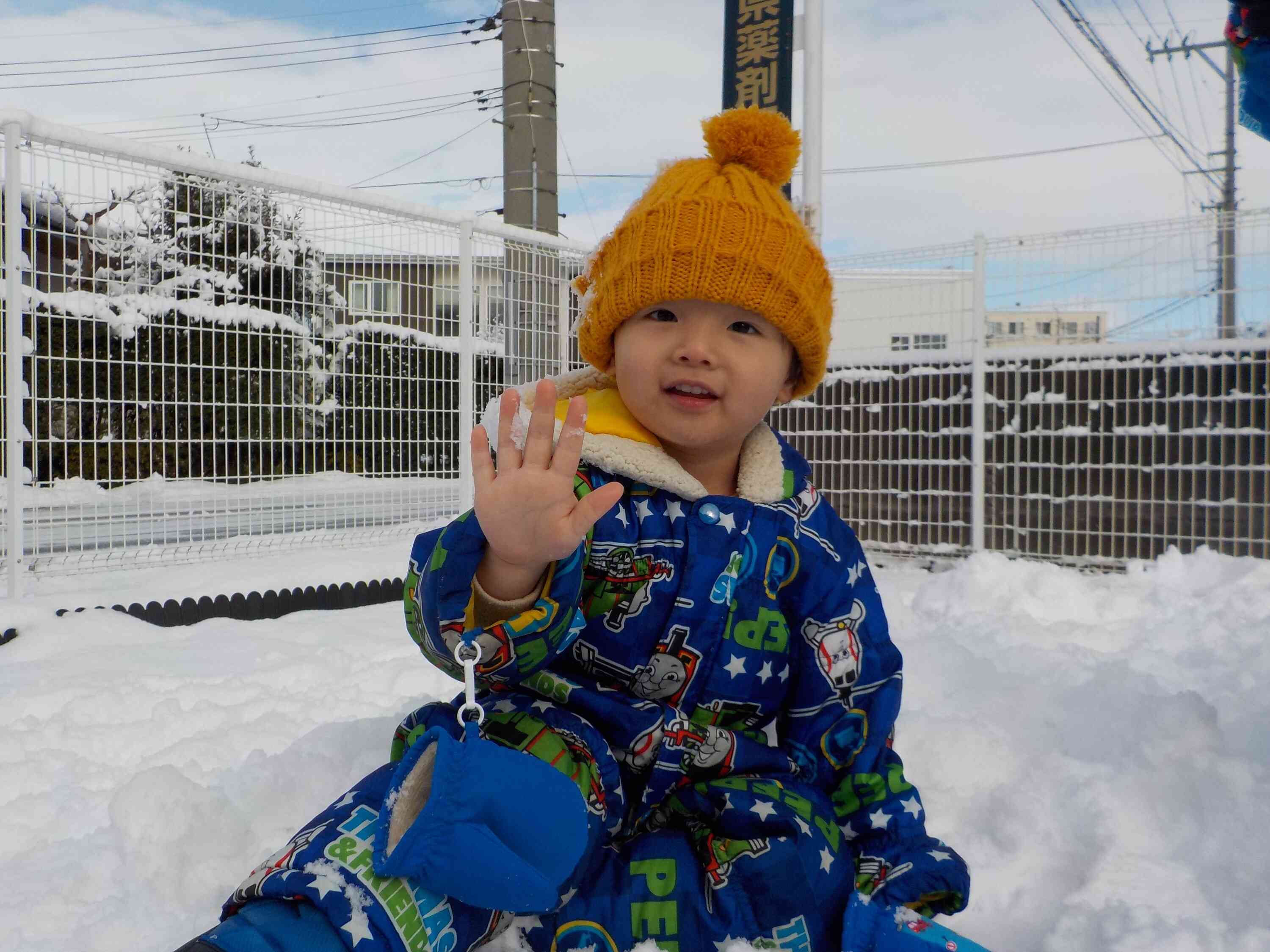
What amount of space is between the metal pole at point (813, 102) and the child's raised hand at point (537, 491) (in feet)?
16.1

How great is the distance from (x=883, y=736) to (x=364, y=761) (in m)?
1.13

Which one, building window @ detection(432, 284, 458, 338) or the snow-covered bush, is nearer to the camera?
the snow-covered bush

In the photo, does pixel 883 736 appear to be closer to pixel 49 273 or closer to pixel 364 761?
pixel 364 761

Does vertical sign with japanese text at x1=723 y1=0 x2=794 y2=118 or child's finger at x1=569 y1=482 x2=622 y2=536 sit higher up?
vertical sign with japanese text at x1=723 y1=0 x2=794 y2=118

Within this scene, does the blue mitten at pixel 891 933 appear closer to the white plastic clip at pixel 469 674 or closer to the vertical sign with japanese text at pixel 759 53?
the white plastic clip at pixel 469 674

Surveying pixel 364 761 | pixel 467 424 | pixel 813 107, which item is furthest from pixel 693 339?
pixel 813 107

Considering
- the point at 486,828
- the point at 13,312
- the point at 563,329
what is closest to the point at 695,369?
the point at 486,828

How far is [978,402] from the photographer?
5703 mm

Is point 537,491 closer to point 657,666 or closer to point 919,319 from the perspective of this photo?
point 657,666

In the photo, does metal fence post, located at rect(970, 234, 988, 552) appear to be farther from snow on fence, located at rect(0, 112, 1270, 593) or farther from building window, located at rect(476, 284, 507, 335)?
building window, located at rect(476, 284, 507, 335)

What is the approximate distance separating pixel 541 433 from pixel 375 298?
151 inches

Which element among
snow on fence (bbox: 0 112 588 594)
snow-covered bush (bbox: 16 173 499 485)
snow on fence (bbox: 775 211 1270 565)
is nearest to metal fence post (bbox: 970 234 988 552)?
snow on fence (bbox: 775 211 1270 565)

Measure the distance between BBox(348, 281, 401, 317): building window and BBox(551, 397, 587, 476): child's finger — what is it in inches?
144

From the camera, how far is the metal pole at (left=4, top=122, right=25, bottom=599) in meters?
3.50
